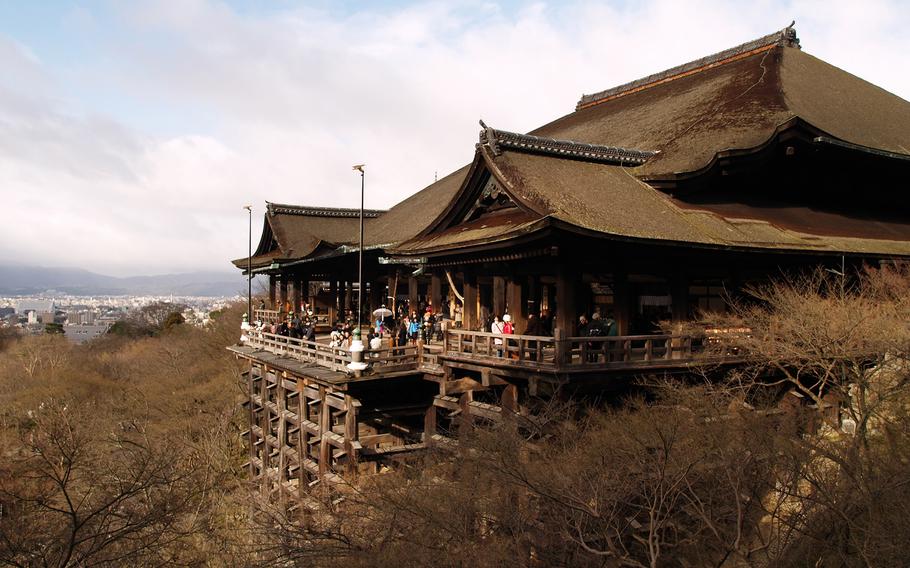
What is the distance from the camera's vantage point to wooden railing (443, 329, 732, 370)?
39.8 ft

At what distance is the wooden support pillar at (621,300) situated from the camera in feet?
46.2

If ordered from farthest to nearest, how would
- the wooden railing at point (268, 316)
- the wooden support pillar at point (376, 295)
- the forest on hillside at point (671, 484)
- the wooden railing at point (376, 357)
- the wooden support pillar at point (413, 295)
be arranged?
the wooden railing at point (268, 316) < the wooden support pillar at point (376, 295) < the wooden support pillar at point (413, 295) < the wooden railing at point (376, 357) < the forest on hillside at point (671, 484)

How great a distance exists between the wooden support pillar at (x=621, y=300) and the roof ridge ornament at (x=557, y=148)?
13.5 feet

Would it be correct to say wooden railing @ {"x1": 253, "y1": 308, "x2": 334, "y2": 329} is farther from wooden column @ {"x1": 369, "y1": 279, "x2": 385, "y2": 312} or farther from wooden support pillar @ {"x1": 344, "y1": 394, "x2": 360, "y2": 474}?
wooden support pillar @ {"x1": 344, "y1": 394, "x2": 360, "y2": 474}

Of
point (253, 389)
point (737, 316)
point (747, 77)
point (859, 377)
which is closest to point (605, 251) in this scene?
point (737, 316)

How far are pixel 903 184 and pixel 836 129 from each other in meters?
3.52

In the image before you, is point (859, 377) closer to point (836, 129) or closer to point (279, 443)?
point (836, 129)

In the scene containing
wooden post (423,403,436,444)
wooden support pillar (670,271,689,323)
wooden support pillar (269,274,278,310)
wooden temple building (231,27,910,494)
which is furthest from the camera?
wooden support pillar (269,274,278,310)

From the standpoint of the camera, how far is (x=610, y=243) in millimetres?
13055

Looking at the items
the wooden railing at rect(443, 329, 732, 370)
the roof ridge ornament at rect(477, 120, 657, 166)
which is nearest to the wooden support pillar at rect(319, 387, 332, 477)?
the wooden railing at rect(443, 329, 732, 370)

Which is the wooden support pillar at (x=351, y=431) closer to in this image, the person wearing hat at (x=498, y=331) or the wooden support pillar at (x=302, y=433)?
the wooden support pillar at (x=302, y=433)

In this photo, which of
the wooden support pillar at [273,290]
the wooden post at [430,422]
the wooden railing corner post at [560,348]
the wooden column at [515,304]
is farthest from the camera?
the wooden support pillar at [273,290]

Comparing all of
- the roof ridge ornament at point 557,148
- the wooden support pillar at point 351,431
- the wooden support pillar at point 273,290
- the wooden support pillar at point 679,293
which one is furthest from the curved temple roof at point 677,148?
the wooden support pillar at point 273,290

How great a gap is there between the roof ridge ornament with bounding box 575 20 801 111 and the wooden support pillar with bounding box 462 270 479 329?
1570 cm
